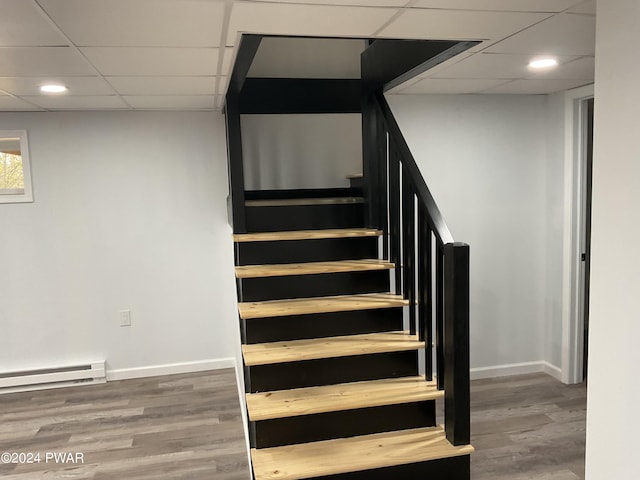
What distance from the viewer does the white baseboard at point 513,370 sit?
4043 mm

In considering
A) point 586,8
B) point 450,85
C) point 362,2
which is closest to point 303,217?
point 450,85

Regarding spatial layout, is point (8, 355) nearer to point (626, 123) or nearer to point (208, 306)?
point (208, 306)

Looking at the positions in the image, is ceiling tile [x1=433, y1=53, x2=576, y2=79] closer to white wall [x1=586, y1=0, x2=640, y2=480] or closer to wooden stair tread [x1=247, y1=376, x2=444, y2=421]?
white wall [x1=586, y1=0, x2=640, y2=480]

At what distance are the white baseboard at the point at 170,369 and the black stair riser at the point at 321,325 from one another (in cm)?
154

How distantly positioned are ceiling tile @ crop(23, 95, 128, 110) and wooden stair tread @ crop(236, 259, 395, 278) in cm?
143

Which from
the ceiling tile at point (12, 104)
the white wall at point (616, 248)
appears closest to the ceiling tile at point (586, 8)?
the white wall at point (616, 248)

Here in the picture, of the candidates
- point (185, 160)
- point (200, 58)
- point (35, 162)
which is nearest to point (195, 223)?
point (185, 160)

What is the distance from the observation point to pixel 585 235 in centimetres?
380

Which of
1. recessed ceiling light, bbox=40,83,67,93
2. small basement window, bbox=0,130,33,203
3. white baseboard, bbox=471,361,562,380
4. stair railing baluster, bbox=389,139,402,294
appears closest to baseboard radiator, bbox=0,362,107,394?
small basement window, bbox=0,130,33,203

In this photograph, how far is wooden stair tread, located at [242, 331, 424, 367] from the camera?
2609mm

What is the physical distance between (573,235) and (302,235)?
2021mm

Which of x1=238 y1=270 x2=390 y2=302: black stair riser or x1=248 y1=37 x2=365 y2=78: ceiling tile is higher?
x1=248 y1=37 x2=365 y2=78: ceiling tile

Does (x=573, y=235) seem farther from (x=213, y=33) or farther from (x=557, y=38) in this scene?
(x=213, y=33)

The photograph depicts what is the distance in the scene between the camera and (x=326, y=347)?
107 inches
